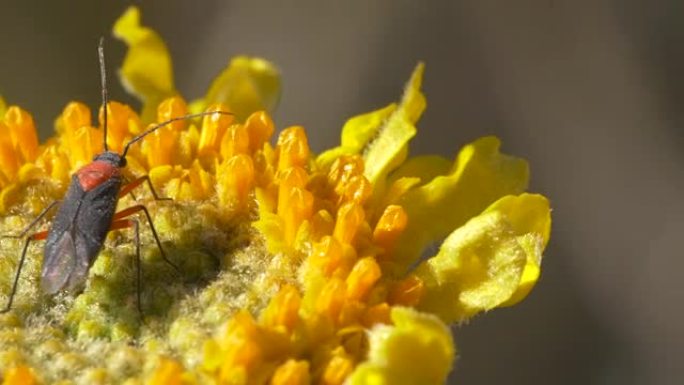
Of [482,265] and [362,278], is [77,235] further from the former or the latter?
[482,265]

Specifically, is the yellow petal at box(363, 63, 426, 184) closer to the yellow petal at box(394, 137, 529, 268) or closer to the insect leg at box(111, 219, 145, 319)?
the yellow petal at box(394, 137, 529, 268)

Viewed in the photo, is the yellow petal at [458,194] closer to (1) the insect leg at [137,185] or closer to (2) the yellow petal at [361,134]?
(2) the yellow petal at [361,134]

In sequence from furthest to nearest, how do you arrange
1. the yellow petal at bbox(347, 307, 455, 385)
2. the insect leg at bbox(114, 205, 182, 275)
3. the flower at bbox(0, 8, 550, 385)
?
the insect leg at bbox(114, 205, 182, 275) < the flower at bbox(0, 8, 550, 385) < the yellow petal at bbox(347, 307, 455, 385)

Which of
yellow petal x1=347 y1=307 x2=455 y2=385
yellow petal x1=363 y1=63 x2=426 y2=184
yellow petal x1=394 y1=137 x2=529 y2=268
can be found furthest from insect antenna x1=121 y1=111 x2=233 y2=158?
yellow petal x1=347 y1=307 x2=455 y2=385

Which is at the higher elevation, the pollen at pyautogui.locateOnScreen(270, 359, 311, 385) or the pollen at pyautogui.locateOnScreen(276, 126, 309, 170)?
the pollen at pyautogui.locateOnScreen(276, 126, 309, 170)

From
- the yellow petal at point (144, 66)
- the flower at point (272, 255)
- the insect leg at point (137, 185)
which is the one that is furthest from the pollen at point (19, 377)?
the yellow petal at point (144, 66)

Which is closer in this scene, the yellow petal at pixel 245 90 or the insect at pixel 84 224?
the insect at pixel 84 224

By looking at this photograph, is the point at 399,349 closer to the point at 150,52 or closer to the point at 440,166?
the point at 440,166

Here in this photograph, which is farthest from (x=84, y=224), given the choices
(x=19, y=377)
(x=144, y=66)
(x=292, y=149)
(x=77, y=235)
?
(x=144, y=66)
